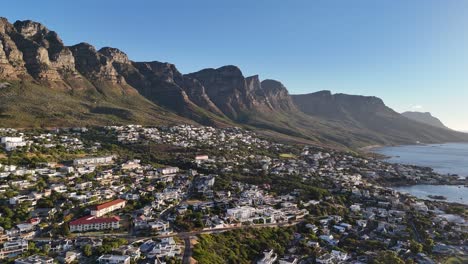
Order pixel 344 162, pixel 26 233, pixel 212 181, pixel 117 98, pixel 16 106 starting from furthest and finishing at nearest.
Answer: pixel 117 98 < pixel 344 162 < pixel 16 106 < pixel 212 181 < pixel 26 233

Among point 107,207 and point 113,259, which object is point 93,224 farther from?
point 113,259

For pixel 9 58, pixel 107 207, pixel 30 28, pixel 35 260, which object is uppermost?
pixel 30 28

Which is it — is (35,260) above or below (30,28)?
below

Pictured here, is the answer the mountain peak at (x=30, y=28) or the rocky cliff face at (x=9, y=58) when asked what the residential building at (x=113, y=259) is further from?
the mountain peak at (x=30, y=28)

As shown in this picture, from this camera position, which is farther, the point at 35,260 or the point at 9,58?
the point at 9,58

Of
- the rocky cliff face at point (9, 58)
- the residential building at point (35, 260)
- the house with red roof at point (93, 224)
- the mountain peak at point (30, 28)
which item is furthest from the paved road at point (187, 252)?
the mountain peak at point (30, 28)

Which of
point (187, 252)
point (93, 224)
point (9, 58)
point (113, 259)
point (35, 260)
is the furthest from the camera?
point (9, 58)

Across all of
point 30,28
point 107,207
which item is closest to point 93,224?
point 107,207

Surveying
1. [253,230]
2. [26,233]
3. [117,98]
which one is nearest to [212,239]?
[253,230]

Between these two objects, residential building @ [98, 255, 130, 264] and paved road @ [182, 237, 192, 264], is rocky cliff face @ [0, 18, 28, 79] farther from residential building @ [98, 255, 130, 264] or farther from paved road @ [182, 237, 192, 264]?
residential building @ [98, 255, 130, 264]

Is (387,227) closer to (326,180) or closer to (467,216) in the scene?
(467,216)

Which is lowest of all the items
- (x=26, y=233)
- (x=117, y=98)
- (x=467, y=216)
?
(x=26, y=233)
